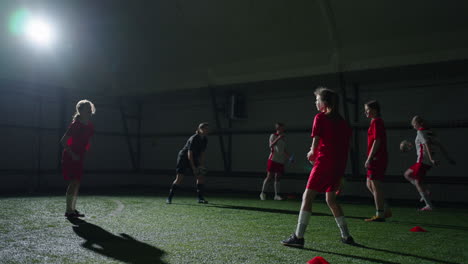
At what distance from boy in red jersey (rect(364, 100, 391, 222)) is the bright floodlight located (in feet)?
31.3

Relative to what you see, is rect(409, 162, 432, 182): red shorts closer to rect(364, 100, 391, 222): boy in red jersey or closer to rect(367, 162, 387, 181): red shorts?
rect(364, 100, 391, 222): boy in red jersey

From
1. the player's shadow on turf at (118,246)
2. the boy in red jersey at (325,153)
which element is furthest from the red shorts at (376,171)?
the player's shadow on turf at (118,246)

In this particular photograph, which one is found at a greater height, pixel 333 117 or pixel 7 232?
pixel 333 117

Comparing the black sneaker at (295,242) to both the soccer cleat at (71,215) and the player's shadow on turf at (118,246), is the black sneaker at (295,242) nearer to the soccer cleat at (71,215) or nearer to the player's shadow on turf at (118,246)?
the player's shadow on turf at (118,246)

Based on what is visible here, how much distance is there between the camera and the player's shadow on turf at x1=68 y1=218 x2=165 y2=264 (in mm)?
3488

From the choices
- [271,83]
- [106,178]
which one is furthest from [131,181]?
[271,83]

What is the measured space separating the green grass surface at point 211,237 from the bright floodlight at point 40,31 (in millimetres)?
6006

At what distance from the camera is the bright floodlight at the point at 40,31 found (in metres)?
10.9

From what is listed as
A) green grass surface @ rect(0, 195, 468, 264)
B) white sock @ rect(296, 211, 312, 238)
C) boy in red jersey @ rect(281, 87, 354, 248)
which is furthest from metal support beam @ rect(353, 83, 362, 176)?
white sock @ rect(296, 211, 312, 238)

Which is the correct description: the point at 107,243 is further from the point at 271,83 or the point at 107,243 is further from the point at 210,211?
the point at 271,83

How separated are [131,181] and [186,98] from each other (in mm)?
3846

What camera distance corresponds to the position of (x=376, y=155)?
573cm

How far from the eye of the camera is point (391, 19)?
9.16 metres

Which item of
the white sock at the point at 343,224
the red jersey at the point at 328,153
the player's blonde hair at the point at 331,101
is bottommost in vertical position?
the white sock at the point at 343,224
